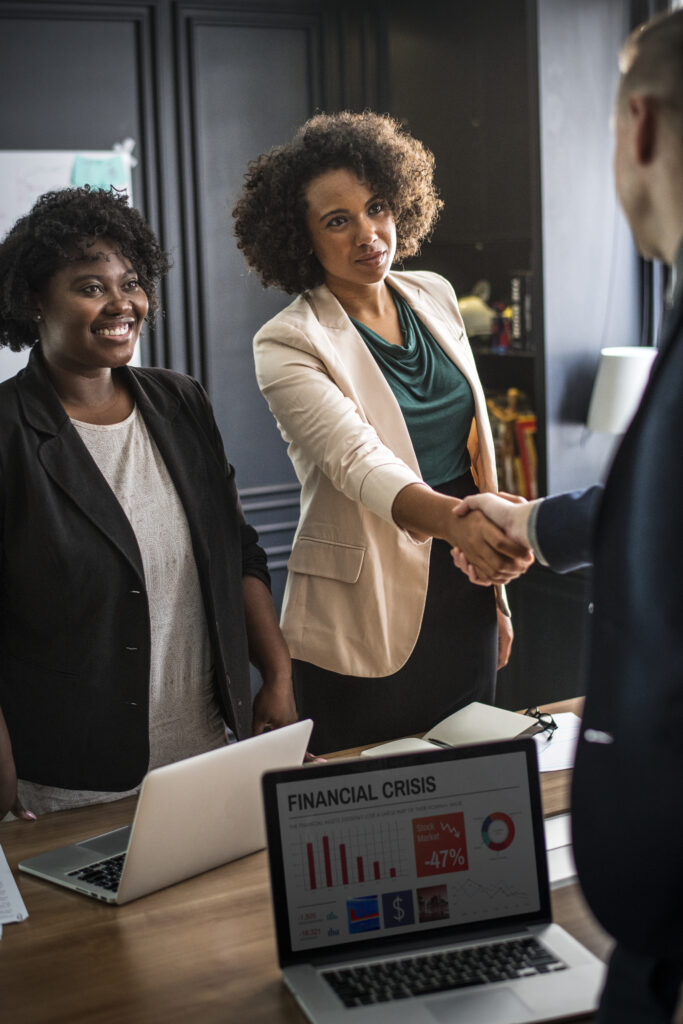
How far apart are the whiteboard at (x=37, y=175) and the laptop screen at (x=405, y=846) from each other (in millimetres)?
2756

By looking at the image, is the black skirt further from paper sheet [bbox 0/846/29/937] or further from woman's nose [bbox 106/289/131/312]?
paper sheet [bbox 0/846/29/937]

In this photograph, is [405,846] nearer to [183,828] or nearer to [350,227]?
[183,828]

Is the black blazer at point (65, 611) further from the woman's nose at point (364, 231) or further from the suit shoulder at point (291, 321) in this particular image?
the woman's nose at point (364, 231)

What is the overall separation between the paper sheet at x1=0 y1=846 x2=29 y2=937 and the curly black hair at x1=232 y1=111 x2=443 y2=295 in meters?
1.37

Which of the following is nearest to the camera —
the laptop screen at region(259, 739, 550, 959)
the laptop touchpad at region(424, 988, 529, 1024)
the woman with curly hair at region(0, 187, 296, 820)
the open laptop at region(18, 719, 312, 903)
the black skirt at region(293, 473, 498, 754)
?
the laptop touchpad at region(424, 988, 529, 1024)

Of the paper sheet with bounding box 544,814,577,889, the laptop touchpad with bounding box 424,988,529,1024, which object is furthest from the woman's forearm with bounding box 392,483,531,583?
the laptop touchpad with bounding box 424,988,529,1024

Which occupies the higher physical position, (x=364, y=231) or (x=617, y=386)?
(x=364, y=231)

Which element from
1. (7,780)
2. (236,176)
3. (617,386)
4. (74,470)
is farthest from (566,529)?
(236,176)

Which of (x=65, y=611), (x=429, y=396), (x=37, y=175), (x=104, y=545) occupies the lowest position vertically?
(x=65, y=611)

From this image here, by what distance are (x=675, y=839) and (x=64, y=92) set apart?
3636mm

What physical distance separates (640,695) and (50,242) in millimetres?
1408

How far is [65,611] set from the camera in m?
1.79

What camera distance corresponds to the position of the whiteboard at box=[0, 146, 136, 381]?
3.69m

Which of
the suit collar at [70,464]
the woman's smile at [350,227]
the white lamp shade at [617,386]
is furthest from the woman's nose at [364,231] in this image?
the white lamp shade at [617,386]
